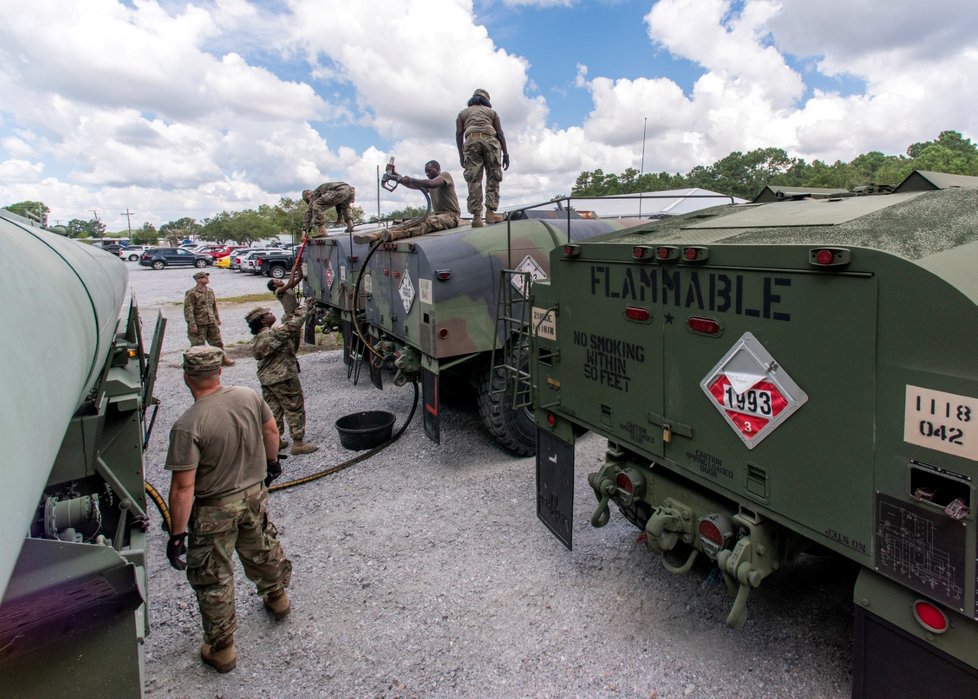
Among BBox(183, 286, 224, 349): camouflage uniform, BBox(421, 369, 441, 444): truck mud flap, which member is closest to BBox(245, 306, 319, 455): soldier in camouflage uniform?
BBox(421, 369, 441, 444): truck mud flap

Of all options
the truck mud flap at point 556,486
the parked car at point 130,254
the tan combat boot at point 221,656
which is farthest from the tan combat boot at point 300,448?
the parked car at point 130,254

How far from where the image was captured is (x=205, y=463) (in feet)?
11.1

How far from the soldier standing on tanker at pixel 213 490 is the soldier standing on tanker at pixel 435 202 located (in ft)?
13.6

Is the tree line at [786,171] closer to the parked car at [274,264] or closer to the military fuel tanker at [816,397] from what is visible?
the parked car at [274,264]

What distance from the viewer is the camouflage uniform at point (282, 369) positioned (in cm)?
627

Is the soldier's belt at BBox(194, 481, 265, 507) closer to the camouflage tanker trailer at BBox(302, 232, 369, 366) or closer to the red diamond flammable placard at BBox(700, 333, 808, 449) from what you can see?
the red diamond flammable placard at BBox(700, 333, 808, 449)

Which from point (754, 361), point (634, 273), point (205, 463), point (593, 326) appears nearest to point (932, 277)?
point (754, 361)

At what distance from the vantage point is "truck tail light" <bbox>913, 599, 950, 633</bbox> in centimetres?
224

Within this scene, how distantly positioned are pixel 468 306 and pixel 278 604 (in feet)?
10.5

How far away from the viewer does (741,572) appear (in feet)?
9.58

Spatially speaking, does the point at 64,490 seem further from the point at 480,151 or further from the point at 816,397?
the point at 480,151

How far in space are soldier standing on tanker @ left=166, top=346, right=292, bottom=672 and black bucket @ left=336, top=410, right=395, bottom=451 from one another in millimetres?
3096

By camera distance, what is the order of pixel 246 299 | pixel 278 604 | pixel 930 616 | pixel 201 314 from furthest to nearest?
pixel 246 299
pixel 201 314
pixel 278 604
pixel 930 616

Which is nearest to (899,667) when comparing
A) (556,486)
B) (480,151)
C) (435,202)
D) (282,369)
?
(556,486)
